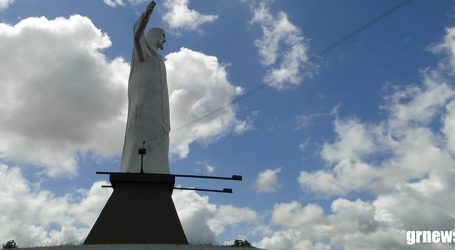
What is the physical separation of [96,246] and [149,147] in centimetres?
503

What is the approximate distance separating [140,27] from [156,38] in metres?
1.95

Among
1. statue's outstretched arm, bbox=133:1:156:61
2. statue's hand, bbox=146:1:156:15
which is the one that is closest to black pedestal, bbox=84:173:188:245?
statue's outstretched arm, bbox=133:1:156:61

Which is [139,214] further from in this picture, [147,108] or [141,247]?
[147,108]

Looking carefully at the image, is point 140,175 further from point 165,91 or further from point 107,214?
point 165,91

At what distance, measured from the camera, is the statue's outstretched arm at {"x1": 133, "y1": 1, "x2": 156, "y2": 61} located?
14659mm

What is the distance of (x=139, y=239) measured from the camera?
1188 cm

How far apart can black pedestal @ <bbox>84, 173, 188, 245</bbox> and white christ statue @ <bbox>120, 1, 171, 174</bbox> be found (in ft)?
4.09

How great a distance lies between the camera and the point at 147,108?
15.2 metres

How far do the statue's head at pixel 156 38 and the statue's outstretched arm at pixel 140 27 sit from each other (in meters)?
0.87

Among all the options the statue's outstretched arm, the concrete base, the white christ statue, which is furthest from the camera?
the statue's outstretched arm

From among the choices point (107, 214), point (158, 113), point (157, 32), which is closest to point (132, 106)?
point (158, 113)

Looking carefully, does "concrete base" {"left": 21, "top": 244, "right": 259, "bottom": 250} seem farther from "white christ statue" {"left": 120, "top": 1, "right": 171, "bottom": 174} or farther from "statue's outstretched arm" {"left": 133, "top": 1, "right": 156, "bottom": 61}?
"statue's outstretched arm" {"left": 133, "top": 1, "right": 156, "bottom": 61}

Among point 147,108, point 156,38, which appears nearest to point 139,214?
point 147,108

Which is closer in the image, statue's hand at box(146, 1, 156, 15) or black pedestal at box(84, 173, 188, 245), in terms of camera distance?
black pedestal at box(84, 173, 188, 245)
